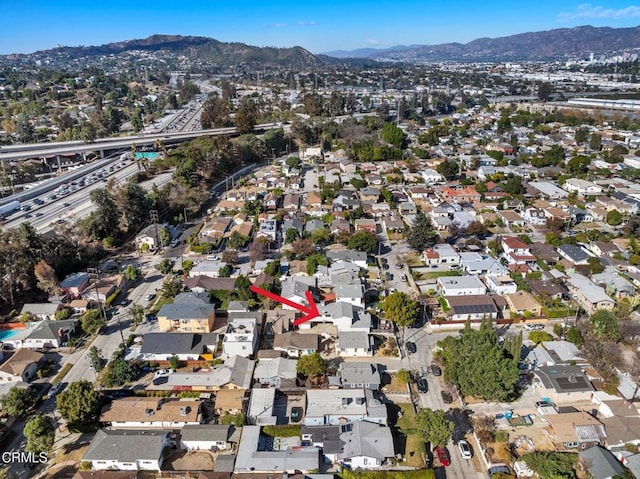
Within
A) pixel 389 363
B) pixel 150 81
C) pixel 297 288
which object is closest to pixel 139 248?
pixel 297 288

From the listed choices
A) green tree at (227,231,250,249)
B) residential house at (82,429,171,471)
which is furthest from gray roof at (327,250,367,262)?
residential house at (82,429,171,471)

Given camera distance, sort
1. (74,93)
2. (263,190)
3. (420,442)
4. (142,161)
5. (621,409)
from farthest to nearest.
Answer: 1. (74,93)
2. (142,161)
3. (263,190)
4. (621,409)
5. (420,442)

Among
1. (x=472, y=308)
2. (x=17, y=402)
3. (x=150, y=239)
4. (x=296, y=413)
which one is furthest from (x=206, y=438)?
(x=150, y=239)

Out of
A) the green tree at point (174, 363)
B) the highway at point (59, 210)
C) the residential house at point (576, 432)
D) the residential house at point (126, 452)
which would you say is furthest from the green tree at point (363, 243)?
the highway at point (59, 210)

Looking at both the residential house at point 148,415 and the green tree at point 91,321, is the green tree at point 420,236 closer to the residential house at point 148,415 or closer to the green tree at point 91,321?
the residential house at point 148,415

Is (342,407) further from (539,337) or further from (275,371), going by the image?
(539,337)

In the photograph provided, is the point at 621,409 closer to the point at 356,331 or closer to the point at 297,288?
the point at 356,331
